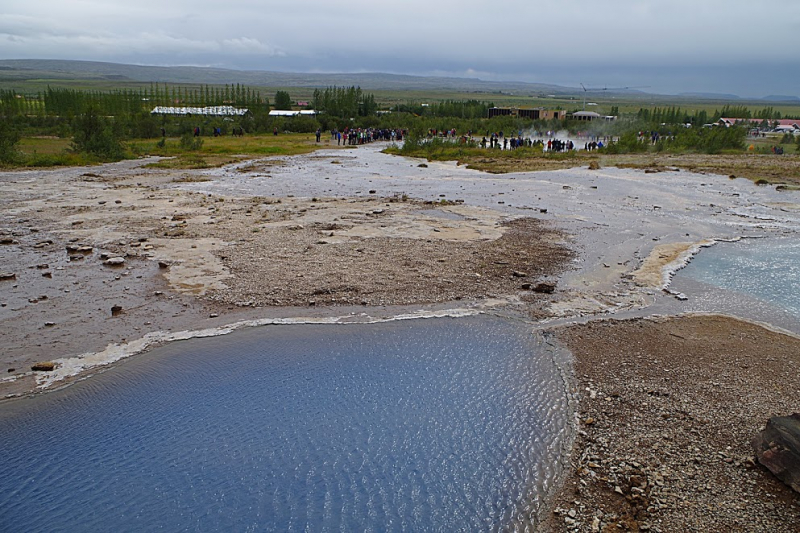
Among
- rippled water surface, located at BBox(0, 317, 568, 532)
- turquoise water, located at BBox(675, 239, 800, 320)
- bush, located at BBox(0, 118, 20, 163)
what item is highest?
bush, located at BBox(0, 118, 20, 163)

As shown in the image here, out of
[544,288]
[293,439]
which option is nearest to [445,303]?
[544,288]

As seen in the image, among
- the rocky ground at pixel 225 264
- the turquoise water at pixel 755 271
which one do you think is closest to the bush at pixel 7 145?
the rocky ground at pixel 225 264

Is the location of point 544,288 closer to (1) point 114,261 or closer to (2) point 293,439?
(2) point 293,439

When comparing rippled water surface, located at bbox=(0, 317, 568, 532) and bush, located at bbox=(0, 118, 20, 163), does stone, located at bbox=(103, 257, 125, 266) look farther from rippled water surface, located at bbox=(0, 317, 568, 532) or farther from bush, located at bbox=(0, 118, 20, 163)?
bush, located at bbox=(0, 118, 20, 163)

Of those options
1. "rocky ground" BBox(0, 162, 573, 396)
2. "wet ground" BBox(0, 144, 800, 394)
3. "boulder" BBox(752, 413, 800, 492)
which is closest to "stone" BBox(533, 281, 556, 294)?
"rocky ground" BBox(0, 162, 573, 396)

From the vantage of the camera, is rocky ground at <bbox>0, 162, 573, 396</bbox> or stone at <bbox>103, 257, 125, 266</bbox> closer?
rocky ground at <bbox>0, 162, 573, 396</bbox>

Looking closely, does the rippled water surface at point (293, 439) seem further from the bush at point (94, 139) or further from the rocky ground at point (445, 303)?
the bush at point (94, 139)
